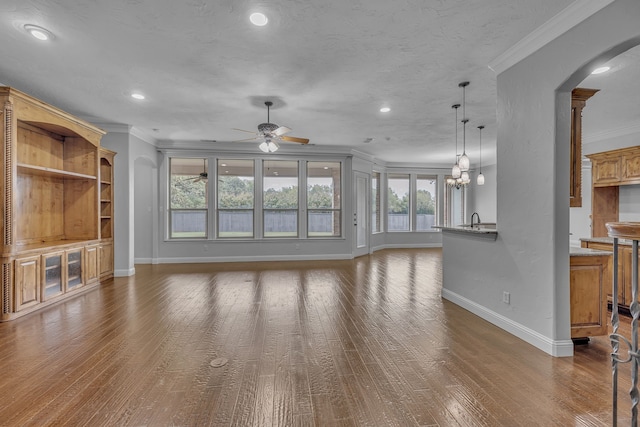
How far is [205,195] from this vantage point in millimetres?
7594

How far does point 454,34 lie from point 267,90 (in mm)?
2398

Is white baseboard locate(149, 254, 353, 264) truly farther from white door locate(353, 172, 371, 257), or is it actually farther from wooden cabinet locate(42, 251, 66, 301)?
wooden cabinet locate(42, 251, 66, 301)

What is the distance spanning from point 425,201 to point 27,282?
10078 mm

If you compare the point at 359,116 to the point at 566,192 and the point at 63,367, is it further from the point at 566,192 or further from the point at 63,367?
the point at 63,367

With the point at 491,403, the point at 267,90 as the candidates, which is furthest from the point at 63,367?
the point at 267,90

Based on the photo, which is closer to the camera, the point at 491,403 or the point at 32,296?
the point at 491,403

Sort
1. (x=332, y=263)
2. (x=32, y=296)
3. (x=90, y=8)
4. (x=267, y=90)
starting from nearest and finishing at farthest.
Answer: (x=90, y=8) → (x=32, y=296) → (x=267, y=90) → (x=332, y=263)

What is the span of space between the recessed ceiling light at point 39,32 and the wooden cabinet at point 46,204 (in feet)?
3.70

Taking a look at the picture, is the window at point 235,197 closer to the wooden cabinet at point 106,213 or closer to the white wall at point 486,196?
the wooden cabinet at point 106,213

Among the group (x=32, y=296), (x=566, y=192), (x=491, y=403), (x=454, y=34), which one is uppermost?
(x=454, y=34)

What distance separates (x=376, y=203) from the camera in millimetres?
9688

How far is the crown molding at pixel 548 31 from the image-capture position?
2.32 m

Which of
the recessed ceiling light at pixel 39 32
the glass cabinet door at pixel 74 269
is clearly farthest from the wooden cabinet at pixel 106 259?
the recessed ceiling light at pixel 39 32

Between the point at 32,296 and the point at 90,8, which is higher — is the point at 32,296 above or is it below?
below
